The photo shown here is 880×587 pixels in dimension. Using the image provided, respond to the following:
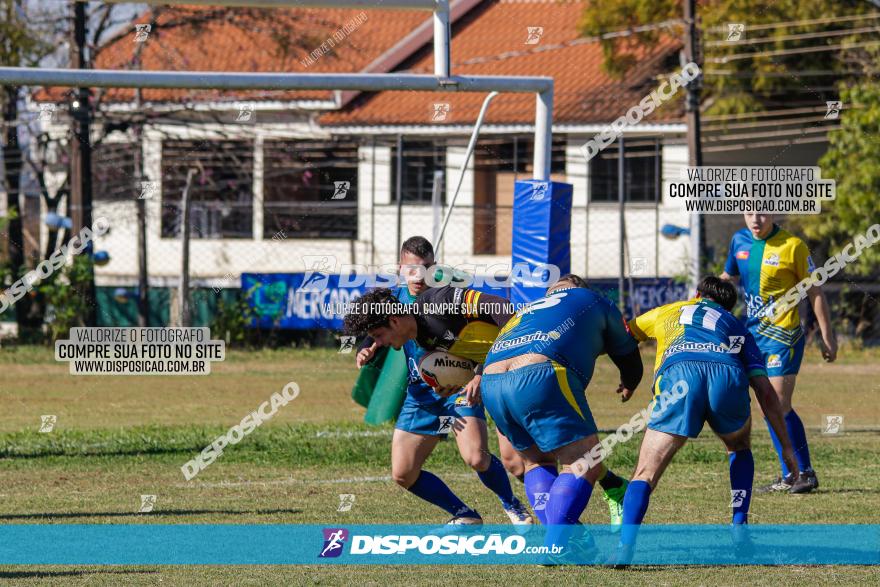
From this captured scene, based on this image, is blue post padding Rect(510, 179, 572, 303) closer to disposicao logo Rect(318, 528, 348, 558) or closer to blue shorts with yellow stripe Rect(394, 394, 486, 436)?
blue shorts with yellow stripe Rect(394, 394, 486, 436)

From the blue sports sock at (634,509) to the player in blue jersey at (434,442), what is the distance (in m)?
1.15

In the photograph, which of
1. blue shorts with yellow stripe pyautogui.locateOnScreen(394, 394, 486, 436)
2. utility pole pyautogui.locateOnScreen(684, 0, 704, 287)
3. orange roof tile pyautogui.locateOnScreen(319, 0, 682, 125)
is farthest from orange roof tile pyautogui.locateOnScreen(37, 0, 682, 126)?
blue shorts with yellow stripe pyautogui.locateOnScreen(394, 394, 486, 436)

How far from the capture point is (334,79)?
11.1m

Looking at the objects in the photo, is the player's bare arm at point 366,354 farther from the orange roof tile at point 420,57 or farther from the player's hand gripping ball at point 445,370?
the orange roof tile at point 420,57

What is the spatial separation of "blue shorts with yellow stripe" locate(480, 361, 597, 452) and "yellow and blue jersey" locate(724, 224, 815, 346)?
3915 mm

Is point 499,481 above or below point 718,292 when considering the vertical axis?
below

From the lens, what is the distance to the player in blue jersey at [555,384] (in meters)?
6.86

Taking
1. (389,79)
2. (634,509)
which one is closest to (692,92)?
(389,79)

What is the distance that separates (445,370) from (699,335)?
5.05ft

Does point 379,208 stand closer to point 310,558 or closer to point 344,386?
point 344,386

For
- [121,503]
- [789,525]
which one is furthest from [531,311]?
[121,503]

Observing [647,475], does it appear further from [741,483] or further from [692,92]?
[692,92]

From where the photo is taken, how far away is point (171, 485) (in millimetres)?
10242

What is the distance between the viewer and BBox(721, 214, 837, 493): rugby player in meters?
10.4
